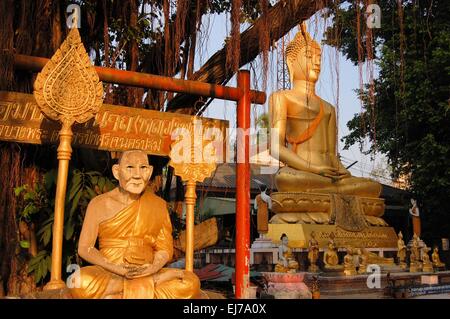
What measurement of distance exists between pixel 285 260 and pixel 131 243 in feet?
9.65

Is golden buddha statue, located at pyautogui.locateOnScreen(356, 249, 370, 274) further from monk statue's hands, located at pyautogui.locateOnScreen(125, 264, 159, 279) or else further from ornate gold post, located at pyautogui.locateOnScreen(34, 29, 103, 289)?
ornate gold post, located at pyautogui.locateOnScreen(34, 29, 103, 289)

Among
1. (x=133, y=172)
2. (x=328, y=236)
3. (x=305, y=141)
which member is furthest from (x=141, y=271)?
(x=305, y=141)

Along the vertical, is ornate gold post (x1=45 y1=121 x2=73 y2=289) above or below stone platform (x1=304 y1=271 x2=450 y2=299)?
above

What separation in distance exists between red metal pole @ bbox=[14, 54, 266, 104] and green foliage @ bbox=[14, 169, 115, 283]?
90cm

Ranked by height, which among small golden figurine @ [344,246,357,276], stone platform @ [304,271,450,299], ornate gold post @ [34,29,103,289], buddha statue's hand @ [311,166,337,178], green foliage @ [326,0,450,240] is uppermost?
green foliage @ [326,0,450,240]

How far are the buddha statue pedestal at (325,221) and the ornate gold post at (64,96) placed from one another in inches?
203

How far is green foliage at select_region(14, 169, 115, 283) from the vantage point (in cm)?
425

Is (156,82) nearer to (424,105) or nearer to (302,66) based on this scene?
(302,66)

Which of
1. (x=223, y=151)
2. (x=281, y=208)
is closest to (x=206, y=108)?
(x=223, y=151)

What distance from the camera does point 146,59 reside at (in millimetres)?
5172

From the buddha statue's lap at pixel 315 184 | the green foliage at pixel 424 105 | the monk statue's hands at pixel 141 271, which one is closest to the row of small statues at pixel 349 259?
the buddha statue's lap at pixel 315 184

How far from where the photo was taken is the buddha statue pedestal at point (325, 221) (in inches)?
337
